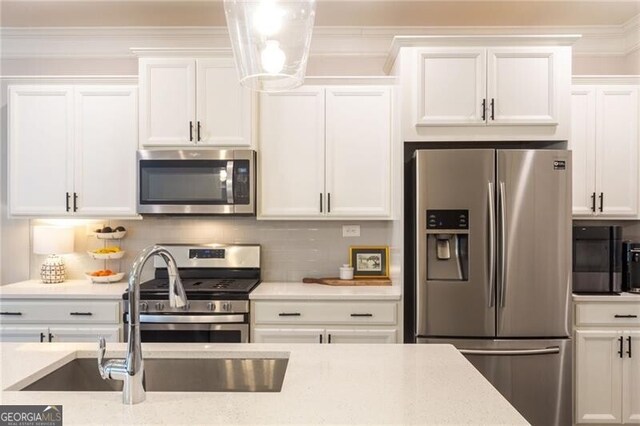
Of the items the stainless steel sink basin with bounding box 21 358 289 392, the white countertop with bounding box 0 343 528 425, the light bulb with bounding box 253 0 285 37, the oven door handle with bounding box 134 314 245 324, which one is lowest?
the oven door handle with bounding box 134 314 245 324

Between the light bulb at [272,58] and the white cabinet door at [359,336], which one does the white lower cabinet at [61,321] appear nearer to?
the white cabinet door at [359,336]

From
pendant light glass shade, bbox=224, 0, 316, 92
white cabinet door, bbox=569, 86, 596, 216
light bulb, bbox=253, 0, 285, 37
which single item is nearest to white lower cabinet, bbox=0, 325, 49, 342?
pendant light glass shade, bbox=224, 0, 316, 92

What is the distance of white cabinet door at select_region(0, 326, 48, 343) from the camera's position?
110 inches

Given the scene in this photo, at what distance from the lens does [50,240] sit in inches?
127

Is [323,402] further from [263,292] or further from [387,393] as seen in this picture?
[263,292]

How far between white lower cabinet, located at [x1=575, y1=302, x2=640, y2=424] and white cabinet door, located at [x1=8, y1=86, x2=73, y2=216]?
11.4ft

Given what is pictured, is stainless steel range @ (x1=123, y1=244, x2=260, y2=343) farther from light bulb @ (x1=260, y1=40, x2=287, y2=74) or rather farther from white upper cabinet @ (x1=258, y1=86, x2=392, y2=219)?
Result: light bulb @ (x1=260, y1=40, x2=287, y2=74)

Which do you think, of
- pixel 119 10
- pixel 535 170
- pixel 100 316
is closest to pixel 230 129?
pixel 119 10

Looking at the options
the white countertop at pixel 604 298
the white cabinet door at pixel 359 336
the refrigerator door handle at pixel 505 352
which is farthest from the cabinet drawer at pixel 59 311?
the white countertop at pixel 604 298

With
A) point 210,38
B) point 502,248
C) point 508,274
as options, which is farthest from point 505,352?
point 210,38

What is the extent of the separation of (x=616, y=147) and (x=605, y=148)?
70 millimetres

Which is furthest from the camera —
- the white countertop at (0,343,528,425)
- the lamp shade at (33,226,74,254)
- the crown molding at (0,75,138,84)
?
the lamp shade at (33,226,74,254)

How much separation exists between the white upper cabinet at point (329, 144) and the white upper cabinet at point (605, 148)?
4.11 ft

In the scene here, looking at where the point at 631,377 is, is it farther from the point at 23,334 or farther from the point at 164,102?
the point at 23,334
